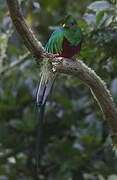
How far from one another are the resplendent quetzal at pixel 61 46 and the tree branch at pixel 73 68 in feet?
0.21

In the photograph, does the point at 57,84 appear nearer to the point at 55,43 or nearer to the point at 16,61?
the point at 16,61

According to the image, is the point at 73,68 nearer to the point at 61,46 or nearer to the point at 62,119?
the point at 61,46

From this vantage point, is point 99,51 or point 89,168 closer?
point 99,51

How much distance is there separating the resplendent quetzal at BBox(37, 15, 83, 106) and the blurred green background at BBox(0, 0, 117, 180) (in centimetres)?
54

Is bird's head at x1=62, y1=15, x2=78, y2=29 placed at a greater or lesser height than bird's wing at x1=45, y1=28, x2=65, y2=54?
greater

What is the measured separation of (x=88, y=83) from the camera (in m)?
1.90

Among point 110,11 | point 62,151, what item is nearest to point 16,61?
point 62,151

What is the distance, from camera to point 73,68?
1812mm

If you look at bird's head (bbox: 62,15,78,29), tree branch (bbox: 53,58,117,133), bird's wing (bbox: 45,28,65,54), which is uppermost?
bird's head (bbox: 62,15,78,29)

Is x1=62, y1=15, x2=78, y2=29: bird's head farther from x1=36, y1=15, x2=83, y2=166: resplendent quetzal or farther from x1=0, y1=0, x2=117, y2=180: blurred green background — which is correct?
x1=0, y1=0, x2=117, y2=180: blurred green background

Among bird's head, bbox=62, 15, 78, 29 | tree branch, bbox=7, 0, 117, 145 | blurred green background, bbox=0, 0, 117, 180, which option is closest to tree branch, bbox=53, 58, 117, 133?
tree branch, bbox=7, 0, 117, 145

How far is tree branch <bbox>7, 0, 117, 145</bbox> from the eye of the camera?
65.0 inches

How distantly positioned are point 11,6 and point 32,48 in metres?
0.20

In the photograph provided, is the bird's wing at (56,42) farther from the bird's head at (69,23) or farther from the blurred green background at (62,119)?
the blurred green background at (62,119)
